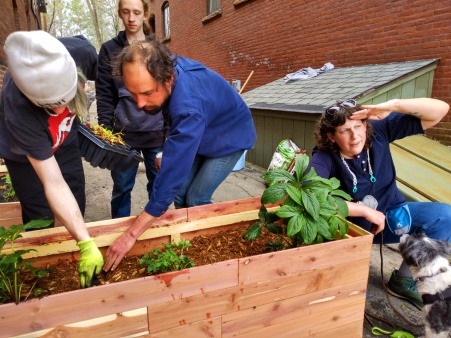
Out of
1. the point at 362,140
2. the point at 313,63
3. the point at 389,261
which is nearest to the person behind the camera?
the point at 362,140

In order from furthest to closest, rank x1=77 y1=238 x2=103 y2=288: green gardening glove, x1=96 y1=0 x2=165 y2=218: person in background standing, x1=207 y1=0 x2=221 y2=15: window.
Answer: x1=207 y1=0 x2=221 y2=15: window < x1=96 y1=0 x2=165 y2=218: person in background standing < x1=77 y1=238 x2=103 y2=288: green gardening glove

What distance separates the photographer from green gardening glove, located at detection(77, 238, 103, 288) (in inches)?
65.4

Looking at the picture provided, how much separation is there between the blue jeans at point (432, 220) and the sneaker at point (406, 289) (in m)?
0.38

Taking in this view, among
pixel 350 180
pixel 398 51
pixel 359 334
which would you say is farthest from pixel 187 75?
pixel 398 51

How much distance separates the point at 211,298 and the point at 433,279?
4.19 ft

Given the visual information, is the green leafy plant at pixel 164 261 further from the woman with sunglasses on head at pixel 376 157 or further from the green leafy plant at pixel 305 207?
the woman with sunglasses on head at pixel 376 157

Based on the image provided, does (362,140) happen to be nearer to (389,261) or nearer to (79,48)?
(389,261)

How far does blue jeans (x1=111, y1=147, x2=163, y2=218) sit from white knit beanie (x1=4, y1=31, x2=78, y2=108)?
1.42 metres

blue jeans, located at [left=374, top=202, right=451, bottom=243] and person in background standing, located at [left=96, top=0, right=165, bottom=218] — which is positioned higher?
person in background standing, located at [left=96, top=0, right=165, bottom=218]

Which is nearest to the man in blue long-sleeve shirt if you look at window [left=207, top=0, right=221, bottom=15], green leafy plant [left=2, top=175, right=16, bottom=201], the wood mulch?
the wood mulch

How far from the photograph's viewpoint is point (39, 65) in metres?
1.42

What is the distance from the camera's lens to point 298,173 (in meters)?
1.97

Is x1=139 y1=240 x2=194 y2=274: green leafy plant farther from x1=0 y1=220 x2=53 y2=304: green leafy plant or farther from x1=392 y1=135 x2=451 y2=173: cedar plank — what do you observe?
x1=392 y1=135 x2=451 y2=173: cedar plank

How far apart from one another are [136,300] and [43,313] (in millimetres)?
354
